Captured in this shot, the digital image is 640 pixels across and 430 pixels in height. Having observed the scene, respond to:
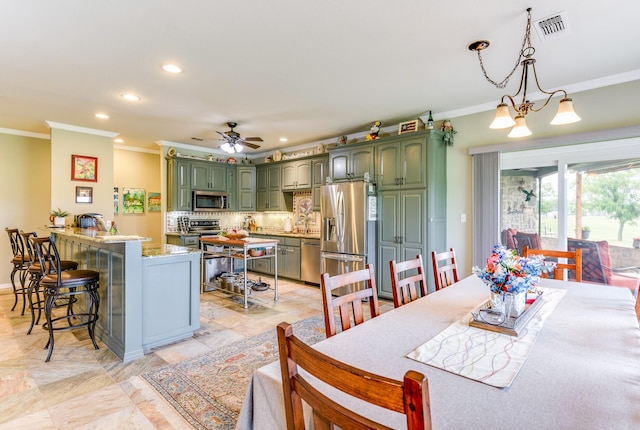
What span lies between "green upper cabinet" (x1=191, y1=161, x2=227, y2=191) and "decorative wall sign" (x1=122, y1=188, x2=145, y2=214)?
1437 millimetres

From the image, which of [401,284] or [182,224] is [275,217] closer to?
[182,224]

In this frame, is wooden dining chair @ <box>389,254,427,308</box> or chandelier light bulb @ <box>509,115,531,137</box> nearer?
wooden dining chair @ <box>389,254,427,308</box>

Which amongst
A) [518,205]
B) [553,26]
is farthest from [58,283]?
[518,205]

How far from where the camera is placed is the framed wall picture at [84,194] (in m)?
5.06

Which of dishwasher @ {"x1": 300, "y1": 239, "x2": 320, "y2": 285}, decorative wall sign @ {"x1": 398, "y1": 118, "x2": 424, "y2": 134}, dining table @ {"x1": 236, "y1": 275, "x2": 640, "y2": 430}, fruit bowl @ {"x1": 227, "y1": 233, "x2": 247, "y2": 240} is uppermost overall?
decorative wall sign @ {"x1": 398, "y1": 118, "x2": 424, "y2": 134}

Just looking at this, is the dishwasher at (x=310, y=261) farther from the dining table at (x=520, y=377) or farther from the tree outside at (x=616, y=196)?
the dining table at (x=520, y=377)

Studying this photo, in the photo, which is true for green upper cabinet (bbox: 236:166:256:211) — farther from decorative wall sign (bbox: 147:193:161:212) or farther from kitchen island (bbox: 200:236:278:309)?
kitchen island (bbox: 200:236:278:309)

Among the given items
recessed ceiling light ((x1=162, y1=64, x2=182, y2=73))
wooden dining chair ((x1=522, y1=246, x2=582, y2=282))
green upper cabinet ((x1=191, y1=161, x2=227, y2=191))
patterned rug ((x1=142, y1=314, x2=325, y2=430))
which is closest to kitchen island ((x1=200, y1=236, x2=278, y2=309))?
patterned rug ((x1=142, y1=314, x2=325, y2=430))

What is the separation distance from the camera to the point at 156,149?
6.82 metres

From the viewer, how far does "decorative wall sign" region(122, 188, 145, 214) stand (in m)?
6.54

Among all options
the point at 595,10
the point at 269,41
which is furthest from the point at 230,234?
the point at 595,10

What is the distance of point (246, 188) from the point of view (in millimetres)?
6941

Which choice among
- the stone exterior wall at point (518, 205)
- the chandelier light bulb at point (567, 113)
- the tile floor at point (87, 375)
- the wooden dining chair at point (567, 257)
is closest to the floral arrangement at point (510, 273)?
the chandelier light bulb at point (567, 113)

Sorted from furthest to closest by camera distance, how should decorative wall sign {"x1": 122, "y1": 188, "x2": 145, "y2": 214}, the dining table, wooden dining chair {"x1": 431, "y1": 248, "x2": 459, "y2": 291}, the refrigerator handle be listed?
decorative wall sign {"x1": 122, "y1": 188, "x2": 145, "y2": 214} < the refrigerator handle < wooden dining chair {"x1": 431, "y1": 248, "x2": 459, "y2": 291} < the dining table
